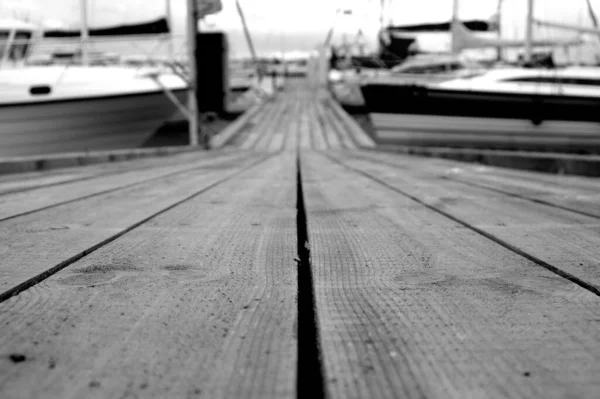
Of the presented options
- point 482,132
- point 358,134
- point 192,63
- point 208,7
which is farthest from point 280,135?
point 482,132

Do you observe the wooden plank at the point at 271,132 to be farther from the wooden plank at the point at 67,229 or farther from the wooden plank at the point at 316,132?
the wooden plank at the point at 67,229

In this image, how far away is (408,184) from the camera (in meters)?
3.54

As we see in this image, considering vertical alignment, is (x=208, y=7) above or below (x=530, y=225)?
above

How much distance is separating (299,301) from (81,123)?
11095 mm

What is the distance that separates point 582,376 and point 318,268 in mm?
672

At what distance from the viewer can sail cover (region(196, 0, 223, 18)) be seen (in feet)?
30.6

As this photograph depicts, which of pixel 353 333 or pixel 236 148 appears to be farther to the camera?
pixel 236 148

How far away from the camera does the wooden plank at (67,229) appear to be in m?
1.40

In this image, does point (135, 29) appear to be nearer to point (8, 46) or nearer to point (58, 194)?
point (8, 46)

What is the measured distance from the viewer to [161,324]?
1026 mm

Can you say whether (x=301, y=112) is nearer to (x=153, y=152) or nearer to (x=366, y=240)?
(x=153, y=152)

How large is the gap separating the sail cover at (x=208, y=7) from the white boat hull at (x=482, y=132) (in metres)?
7.35

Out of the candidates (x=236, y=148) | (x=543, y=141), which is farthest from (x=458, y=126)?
(x=236, y=148)

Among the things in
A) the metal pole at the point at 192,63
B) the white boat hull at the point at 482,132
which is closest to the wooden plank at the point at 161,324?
the metal pole at the point at 192,63
